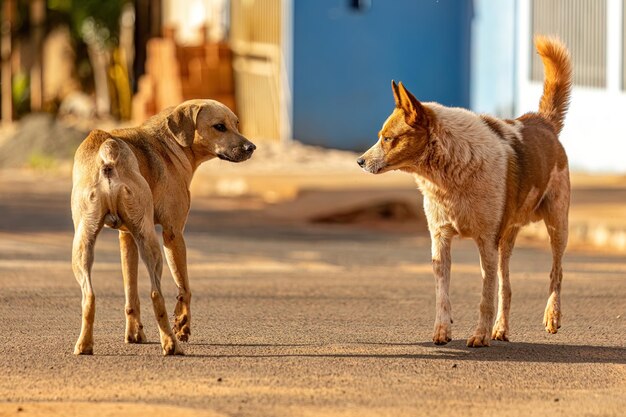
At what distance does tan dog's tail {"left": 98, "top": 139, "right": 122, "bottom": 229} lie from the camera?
25.8ft

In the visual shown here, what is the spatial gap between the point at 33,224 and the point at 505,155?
1026 centimetres

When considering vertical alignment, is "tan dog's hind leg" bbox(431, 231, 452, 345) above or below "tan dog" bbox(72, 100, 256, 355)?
below

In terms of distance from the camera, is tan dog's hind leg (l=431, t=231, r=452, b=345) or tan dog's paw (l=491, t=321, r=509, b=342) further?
tan dog's paw (l=491, t=321, r=509, b=342)

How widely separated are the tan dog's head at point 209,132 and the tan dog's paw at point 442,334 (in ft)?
4.85

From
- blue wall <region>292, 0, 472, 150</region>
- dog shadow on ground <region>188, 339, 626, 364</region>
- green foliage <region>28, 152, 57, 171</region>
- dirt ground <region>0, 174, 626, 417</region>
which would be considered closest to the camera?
dirt ground <region>0, 174, 626, 417</region>

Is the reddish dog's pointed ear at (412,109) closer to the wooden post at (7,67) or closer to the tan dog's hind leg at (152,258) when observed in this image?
the tan dog's hind leg at (152,258)

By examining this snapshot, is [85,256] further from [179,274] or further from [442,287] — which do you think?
[442,287]

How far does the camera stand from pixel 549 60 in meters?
9.51

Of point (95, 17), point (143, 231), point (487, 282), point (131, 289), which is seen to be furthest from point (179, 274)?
point (95, 17)

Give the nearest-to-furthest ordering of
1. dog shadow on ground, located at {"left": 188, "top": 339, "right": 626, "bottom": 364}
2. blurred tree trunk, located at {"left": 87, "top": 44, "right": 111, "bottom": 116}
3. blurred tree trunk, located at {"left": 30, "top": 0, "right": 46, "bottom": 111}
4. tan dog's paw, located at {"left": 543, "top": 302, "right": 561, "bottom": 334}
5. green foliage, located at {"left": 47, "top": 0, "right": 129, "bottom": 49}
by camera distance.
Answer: dog shadow on ground, located at {"left": 188, "top": 339, "right": 626, "bottom": 364}
tan dog's paw, located at {"left": 543, "top": 302, "right": 561, "bottom": 334}
blurred tree trunk, located at {"left": 30, "top": 0, "right": 46, "bottom": 111}
green foliage, located at {"left": 47, "top": 0, "right": 129, "bottom": 49}
blurred tree trunk, located at {"left": 87, "top": 44, "right": 111, "bottom": 116}

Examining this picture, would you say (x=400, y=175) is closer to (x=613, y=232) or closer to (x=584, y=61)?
(x=584, y=61)

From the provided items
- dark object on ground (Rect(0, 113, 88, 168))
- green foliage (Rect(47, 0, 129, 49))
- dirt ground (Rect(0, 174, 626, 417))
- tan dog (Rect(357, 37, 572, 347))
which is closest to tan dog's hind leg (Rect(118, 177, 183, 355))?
dirt ground (Rect(0, 174, 626, 417))

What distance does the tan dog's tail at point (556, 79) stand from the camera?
944 cm

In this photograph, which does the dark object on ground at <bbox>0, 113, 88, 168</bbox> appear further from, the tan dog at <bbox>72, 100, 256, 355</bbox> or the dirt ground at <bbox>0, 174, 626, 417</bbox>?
the tan dog at <bbox>72, 100, 256, 355</bbox>
